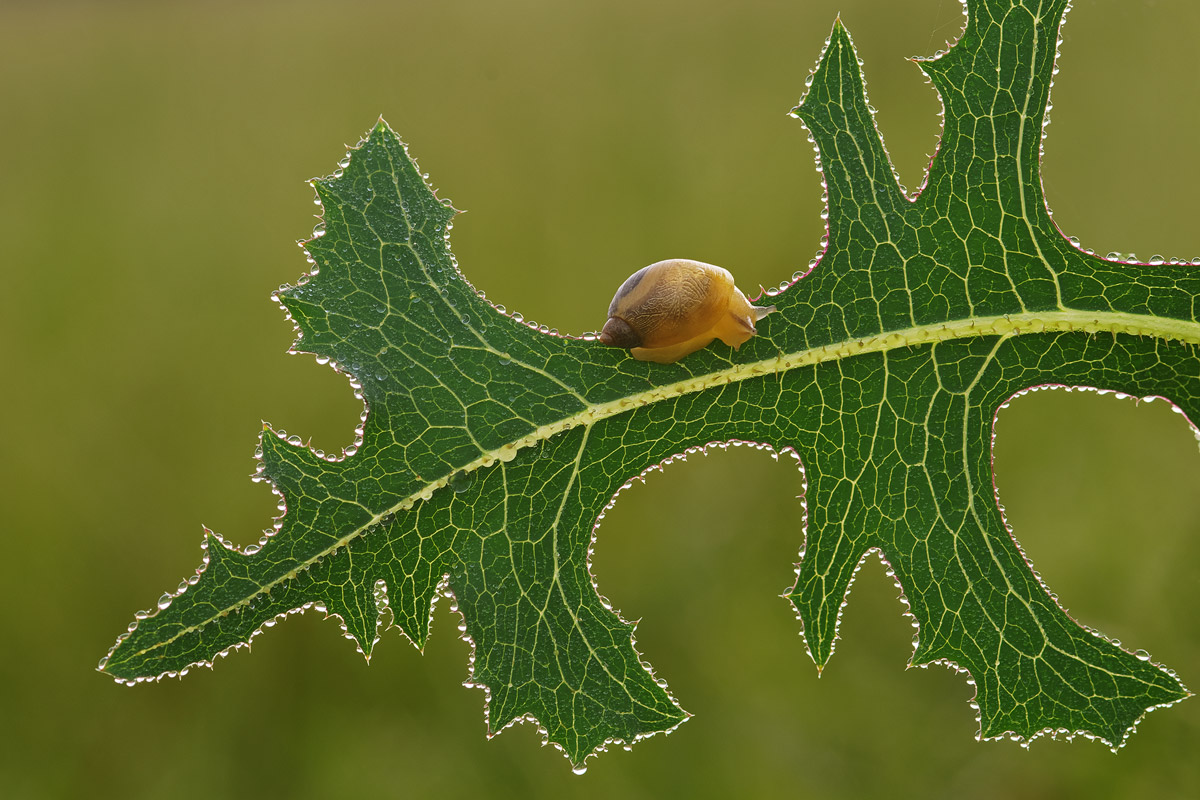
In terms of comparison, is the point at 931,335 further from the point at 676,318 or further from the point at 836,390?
the point at 676,318

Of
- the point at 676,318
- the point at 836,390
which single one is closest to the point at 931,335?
the point at 836,390

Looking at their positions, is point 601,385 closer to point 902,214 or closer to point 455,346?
point 455,346

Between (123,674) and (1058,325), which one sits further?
(1058,325)

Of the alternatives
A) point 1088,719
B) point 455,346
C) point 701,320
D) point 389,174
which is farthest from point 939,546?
point 389,174
